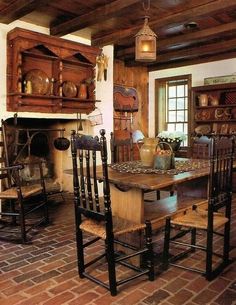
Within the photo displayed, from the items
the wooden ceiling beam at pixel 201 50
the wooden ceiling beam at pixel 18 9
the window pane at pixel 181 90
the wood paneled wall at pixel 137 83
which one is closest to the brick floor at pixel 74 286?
the wooden ceiling beam at pixel 18 9

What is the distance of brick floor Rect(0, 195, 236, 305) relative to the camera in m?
2.12

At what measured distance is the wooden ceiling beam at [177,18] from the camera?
3508mm

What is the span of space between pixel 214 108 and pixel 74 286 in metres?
4.89

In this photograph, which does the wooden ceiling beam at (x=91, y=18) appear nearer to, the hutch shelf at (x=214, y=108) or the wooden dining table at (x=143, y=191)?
the wooden dining table at (x=143, y=191)

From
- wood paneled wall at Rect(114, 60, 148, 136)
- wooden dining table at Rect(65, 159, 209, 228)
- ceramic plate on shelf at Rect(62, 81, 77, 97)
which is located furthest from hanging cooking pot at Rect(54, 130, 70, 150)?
wooden dining table at Rect(65, 159, 209, 228)

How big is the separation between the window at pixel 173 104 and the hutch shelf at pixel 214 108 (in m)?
0.42

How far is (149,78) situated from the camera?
724 centimetres

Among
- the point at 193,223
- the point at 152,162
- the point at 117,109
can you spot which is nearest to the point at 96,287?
the point at 193,223

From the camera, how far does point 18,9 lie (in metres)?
3.54

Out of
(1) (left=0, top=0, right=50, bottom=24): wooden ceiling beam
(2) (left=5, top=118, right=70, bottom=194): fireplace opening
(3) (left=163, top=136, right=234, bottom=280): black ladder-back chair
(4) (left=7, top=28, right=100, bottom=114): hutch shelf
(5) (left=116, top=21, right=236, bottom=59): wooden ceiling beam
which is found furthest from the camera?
(2) (left=5, top=118, right=70, bottom=194): fireplace opening

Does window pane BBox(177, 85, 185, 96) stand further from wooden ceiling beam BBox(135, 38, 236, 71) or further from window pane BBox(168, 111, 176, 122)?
wooden ceiling beam BBox(135, 38, 236, 71)

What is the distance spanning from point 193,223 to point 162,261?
53 cm

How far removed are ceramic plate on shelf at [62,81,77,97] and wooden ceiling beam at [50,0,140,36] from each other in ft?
2.28

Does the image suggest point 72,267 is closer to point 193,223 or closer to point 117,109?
point 193,223
